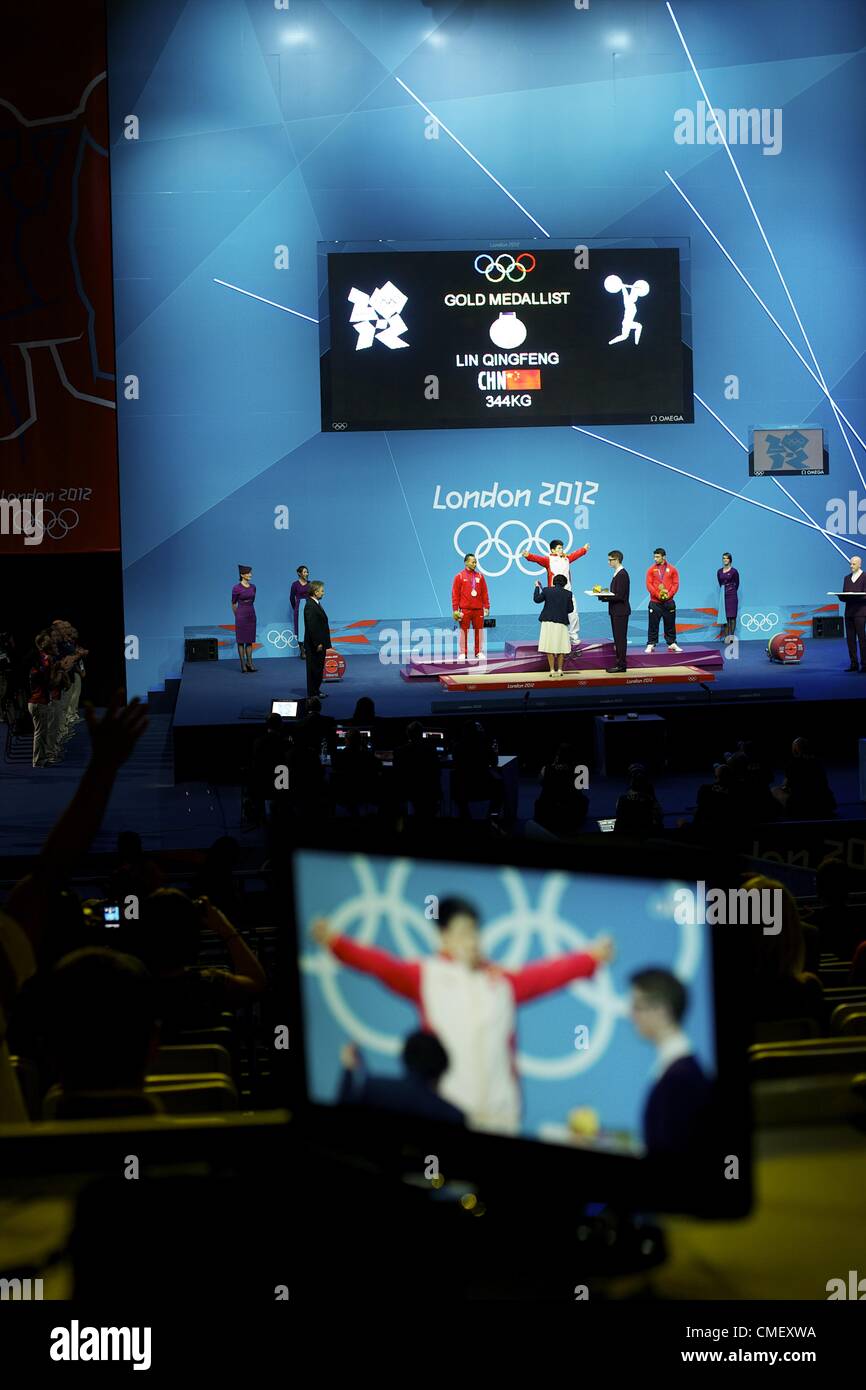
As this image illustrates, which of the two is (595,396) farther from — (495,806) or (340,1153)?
A: (340,1153)

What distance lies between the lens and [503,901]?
6.05 ft

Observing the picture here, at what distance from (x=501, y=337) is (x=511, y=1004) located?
18.3 m

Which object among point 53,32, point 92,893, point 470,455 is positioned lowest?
point 92,893

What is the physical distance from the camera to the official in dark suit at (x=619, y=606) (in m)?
16.0

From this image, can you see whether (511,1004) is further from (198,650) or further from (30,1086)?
(198,650)

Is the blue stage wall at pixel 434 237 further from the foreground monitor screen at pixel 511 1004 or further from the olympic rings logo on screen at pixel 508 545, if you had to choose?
the foreground monitor screen at pixel 511 1004

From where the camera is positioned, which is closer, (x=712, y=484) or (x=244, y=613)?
(x=244, y=613)

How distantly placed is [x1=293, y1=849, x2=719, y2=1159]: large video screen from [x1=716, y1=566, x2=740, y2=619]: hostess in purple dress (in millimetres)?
18845

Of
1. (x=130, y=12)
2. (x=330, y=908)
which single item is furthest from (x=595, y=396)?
(x=330, y=908)

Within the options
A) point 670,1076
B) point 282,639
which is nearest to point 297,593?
A: point 282,639

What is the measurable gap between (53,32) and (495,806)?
1359cm

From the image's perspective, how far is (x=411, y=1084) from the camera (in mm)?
1917

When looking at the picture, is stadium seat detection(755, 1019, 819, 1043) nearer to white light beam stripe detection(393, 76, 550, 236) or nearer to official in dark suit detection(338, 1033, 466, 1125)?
official in dark suit detection(338, 1033, 466, 1125)

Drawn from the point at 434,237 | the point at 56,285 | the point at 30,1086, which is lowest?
the point at 30,1086
